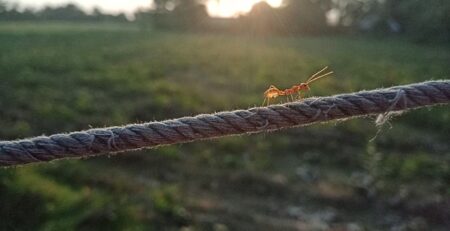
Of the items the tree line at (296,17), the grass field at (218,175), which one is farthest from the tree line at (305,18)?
the grass field at (218,175)

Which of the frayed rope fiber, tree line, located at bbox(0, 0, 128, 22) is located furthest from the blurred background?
tree line, located at bbox(0, 0, 128, 22)

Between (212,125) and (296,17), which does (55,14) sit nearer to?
(296,17)

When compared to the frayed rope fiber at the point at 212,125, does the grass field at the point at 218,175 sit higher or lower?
lower

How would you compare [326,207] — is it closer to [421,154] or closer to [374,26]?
[421,154]

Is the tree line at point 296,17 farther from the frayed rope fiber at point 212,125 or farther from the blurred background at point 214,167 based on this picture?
the frayed rope fiber at point 212,125

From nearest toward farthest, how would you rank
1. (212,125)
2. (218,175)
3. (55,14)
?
1. (212,125)
2. (218,175)
3. (55,14)

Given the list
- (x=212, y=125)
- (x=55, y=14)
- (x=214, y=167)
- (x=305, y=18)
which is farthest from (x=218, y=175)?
(x=55, y=14)

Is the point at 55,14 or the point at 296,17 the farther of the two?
the point at 55,14

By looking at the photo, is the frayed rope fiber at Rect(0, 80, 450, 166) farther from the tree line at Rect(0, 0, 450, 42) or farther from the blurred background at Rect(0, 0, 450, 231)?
the tree line at Rect(0, 0, 450, 42)
